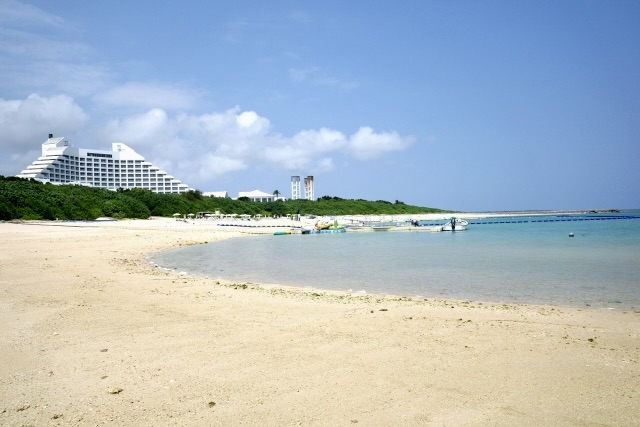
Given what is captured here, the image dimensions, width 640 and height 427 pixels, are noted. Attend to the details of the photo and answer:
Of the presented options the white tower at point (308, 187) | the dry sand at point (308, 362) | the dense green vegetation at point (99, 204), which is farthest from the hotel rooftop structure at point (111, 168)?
the dry sand at point (308, 362)

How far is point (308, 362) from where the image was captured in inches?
193

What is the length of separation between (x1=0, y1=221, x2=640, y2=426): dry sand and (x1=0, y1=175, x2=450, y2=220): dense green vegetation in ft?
116

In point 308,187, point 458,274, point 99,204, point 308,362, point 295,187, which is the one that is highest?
point 295,187

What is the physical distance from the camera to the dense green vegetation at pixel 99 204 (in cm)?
3856

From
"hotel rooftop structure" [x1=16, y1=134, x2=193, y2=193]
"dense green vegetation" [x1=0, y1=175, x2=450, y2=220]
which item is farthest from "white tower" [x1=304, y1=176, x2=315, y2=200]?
"hotel rooftop structure" [x1=16, y1=134, x2=193, y2=193]

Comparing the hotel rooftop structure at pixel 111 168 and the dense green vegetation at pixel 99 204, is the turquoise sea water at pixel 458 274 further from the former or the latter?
the hotel rooftop structure at pixel 111 168

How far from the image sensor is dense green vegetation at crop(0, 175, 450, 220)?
127ft

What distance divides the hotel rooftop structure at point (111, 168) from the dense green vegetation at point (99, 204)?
77.5 ft

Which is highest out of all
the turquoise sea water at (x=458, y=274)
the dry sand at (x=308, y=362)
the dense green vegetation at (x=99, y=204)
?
the dense green vegetation at (x=99, y=204)

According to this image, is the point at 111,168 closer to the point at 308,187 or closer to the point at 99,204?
the point at 99,204

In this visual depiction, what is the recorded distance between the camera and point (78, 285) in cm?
1006

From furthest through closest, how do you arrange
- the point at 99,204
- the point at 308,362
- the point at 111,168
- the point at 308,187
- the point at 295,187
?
the point at 295,187
the point at 308,187
the point at 111,168
the point at 99,204
the point at 308,362

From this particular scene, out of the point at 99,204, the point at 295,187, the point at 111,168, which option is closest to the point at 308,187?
the point at 295,187

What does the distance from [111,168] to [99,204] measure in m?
55.7
